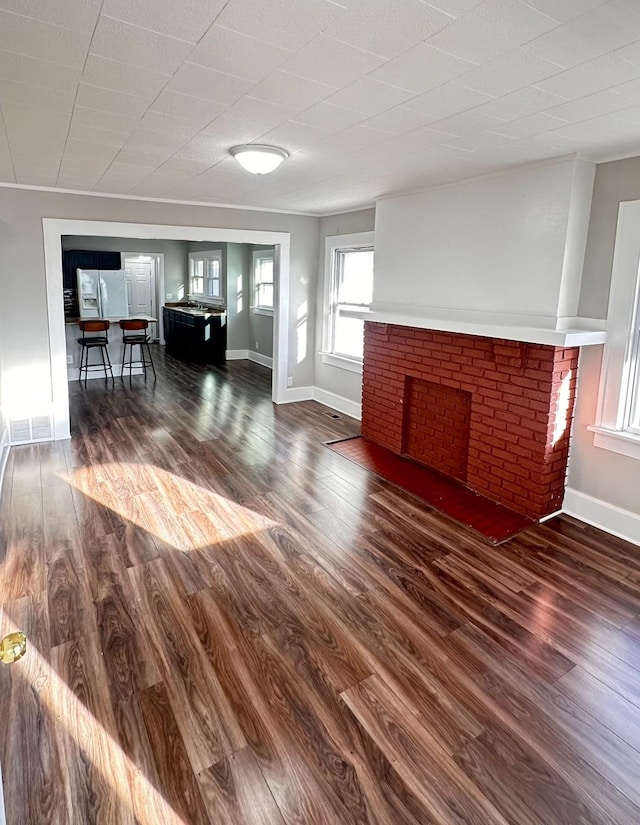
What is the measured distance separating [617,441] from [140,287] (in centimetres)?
1046

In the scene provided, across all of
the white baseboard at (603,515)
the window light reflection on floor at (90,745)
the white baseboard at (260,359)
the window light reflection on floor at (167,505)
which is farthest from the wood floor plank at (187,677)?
the white baseboard at (260,359)

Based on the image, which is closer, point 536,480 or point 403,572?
point 403,572

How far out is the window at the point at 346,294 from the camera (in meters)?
5.91

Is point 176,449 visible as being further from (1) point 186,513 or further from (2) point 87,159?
(2) point 87,159

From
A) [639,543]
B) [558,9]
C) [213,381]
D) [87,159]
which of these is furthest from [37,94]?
Answer: [213,381]

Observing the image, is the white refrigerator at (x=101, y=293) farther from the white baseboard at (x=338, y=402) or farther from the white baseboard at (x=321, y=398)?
the white baseboard at (x=338, y=402)

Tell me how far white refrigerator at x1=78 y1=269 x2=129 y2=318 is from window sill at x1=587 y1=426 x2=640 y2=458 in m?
9.32

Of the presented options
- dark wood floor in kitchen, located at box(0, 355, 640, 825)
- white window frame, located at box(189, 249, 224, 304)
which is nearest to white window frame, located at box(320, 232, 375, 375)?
dark wood floor in kitchen, located at box(0, 355, 640, 825)

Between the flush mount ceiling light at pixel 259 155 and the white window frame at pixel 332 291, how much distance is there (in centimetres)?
250

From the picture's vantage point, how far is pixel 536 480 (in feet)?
11.9

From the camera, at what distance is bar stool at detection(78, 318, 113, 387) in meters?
7.49

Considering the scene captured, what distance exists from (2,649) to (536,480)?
342 centimetres

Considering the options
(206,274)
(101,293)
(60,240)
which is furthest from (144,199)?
(101,293)

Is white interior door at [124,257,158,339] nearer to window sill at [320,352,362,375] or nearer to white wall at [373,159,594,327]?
window sill at [320,352,362,375]
